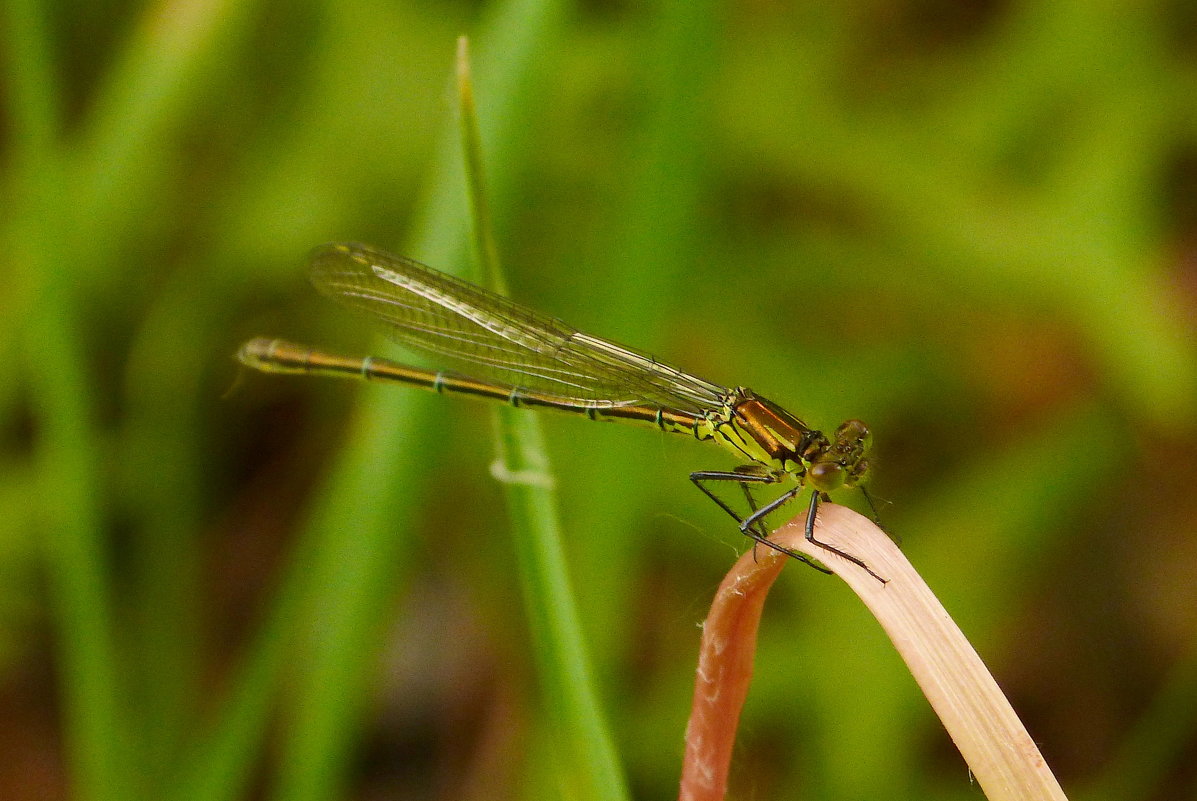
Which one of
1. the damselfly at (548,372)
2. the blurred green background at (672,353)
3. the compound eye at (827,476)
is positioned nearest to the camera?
the compound eye at (827,476)

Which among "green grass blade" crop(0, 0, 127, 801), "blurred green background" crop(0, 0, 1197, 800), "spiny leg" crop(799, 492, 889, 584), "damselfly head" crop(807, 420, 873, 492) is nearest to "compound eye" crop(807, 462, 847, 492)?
"damselfly head" crop(807, 420, 873, 492)

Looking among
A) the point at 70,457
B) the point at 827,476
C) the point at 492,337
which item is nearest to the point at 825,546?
the point at 827,476

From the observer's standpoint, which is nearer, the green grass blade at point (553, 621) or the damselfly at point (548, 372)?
the green grass blade at point (553, 621)

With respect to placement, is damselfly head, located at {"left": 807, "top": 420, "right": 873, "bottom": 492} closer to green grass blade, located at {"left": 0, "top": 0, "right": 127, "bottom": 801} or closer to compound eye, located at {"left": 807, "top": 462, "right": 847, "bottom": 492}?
Answer: compound eye, located at {"left": 807, "top": 462, "right": 847, "bottom": 492}

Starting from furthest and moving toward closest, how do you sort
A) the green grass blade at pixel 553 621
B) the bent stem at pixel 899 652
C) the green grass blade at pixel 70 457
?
the green grass blade at pixel 70 457, the green grass blade at pixel 553 621, the bent stem at pixel 899 652

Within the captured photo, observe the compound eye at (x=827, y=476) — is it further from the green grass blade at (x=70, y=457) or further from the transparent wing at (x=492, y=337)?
the green grass blade at (x=70, y=457)

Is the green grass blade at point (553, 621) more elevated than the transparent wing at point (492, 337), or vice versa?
the transparent wing at point (492, 337)

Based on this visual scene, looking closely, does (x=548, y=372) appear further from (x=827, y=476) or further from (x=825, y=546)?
(x=825, y=546)

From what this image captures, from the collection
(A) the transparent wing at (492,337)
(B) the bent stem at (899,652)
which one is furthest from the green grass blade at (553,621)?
(A) the transparent wing at (492,337)
